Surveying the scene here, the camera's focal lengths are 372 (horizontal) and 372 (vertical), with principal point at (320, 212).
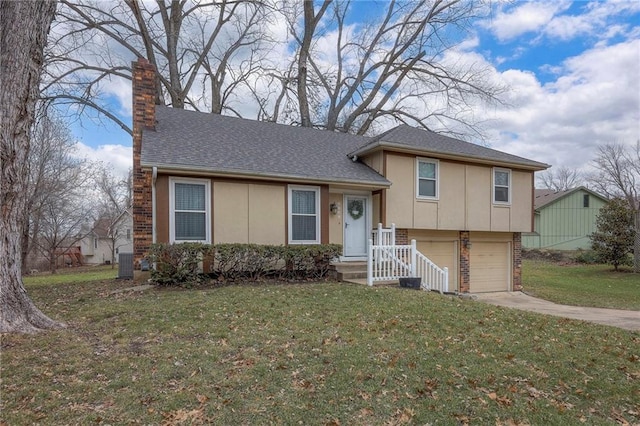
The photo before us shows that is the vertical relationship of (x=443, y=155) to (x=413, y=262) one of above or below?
above

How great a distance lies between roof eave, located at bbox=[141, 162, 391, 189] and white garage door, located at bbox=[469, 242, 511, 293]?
187 inches

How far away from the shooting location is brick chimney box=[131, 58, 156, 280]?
28.4 ft

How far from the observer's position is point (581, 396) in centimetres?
368

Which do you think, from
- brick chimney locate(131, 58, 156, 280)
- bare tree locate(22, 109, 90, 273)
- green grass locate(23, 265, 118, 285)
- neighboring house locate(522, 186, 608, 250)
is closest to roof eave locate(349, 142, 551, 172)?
brick chimney locate(131, 58, 156, 280)

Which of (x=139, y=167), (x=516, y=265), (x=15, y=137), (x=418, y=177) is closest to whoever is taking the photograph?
(x=15, y=137)

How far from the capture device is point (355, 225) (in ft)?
36.6

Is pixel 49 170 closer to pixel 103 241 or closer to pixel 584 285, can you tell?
pixel 103 241

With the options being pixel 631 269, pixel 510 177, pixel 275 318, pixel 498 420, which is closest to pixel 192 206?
pixel 275 318

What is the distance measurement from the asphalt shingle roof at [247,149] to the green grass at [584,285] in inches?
268

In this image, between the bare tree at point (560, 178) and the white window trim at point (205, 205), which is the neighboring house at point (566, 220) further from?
the white window trim at point (205, 205)

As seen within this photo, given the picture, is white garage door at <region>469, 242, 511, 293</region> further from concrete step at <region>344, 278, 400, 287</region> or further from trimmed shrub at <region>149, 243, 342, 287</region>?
trimmed shrub at <region>149, 243, 342, 287</region>

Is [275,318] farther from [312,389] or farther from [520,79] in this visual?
[520,79]

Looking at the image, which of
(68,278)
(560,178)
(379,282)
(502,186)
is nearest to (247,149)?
(379,282)

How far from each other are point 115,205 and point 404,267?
115 ft
